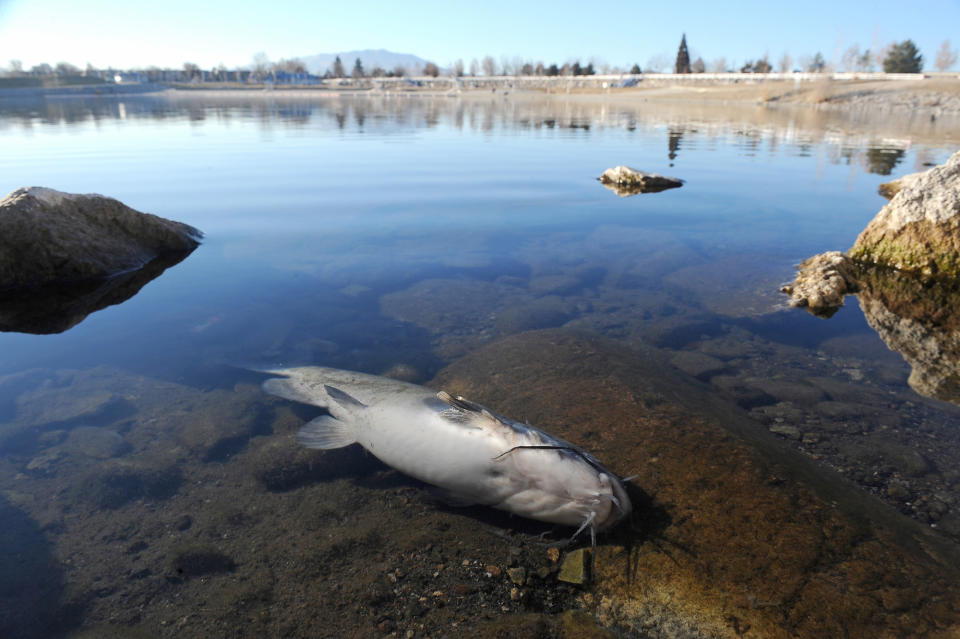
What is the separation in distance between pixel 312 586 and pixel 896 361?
604cm

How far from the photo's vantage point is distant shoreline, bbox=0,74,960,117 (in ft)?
196

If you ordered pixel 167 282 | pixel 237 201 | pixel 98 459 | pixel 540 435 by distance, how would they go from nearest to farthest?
pixel 540 435 → pixel 98 459 → pixel 167 282 → pixel 237 201

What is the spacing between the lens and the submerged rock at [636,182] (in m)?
14.2

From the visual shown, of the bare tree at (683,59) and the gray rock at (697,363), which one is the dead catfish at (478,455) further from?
the bare tree at (683,59)

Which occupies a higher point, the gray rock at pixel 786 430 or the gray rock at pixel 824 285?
the gray rock at pixel 824 285

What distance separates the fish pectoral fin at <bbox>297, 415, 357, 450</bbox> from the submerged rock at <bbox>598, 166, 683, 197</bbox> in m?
11.7

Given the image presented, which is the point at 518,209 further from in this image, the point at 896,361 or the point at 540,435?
the point at 540,435

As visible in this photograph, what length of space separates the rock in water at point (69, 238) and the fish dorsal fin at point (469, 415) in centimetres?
730

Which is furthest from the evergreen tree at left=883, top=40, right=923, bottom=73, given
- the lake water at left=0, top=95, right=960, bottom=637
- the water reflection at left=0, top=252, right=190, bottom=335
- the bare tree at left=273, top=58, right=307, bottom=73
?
the bare tree at left=273, top=58, right=307, bottom=73

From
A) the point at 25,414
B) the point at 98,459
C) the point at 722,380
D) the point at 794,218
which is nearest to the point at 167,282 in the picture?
the point at 25,414

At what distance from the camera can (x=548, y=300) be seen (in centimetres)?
711

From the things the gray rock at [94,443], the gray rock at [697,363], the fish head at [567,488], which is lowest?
the gray rock at [94,443]

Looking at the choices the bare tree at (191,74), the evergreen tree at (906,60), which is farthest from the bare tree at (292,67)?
the evergreen tree at (906,60)

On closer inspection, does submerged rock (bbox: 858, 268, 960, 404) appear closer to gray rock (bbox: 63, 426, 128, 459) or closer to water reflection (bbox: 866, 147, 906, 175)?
gray rock (bbox: 63, 426, 128, 459)
